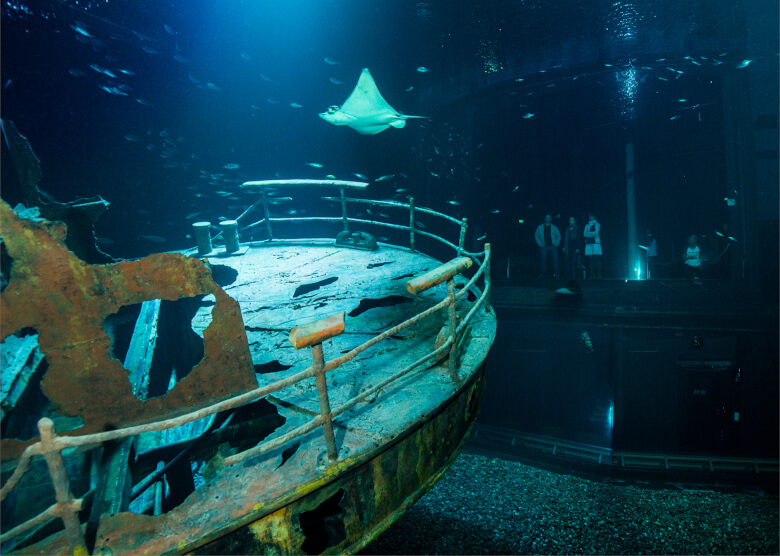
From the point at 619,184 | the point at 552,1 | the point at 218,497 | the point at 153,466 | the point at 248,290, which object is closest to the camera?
the point at 218,497

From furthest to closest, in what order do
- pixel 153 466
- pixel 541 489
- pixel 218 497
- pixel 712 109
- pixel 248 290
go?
pixel 712 109
pixel 541 489
pixel 248 290
pixel 153 466
pixel 218 497

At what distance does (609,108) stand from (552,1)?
13.9 ft

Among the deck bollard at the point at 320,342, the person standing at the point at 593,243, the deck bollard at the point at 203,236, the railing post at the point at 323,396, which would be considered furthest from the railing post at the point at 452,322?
the person standing at the point at 593,243

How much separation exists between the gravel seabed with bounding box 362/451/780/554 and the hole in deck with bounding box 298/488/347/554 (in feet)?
16.5

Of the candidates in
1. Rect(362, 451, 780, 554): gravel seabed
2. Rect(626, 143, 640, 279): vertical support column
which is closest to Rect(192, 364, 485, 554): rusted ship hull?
Rect(362, 451, 780, 554): gravel seabed

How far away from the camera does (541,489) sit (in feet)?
25.3

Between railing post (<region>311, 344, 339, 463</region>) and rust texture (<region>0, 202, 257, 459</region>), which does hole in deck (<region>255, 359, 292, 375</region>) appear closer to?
rust texture (<region>0, 202, 257, 459</region>)

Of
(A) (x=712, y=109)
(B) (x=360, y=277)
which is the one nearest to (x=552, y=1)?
(A) (x=712, y=109)

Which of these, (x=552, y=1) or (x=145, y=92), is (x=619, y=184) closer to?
(x=552, y=1)

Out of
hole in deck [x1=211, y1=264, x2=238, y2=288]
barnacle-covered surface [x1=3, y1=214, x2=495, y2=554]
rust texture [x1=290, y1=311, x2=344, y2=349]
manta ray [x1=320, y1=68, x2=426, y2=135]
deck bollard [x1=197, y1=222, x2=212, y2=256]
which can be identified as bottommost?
barnacle-covered surface [x1=3, y1=214, x2=495, y2=554]

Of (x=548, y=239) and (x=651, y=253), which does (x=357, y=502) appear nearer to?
(x=548, y=239)

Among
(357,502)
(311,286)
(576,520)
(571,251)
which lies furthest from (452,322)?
(571,251)

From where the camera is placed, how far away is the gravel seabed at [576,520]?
6074mm

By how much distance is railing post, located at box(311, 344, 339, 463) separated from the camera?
80.4 inches
